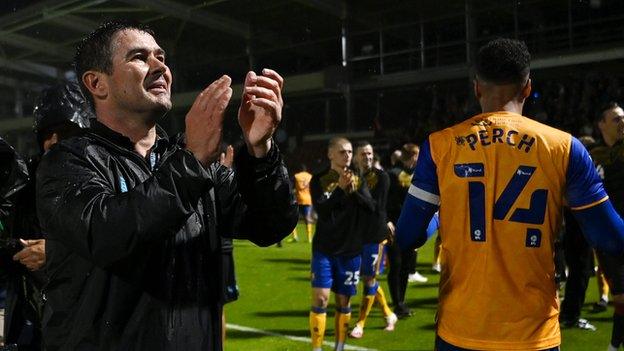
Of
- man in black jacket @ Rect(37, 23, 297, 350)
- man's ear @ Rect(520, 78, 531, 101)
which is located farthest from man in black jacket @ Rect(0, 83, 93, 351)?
man's ear @ Rect(520, 78, 531, 101)

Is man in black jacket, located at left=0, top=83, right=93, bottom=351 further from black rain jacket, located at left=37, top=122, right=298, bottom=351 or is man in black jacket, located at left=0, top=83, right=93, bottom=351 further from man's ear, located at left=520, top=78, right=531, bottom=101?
man's ear, located at left=520, top=78, right=531, bottom=101

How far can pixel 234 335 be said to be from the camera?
20.8 ft

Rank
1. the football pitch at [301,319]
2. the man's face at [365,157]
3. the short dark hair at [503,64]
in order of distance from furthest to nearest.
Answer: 1. the man's face at [365,157]
2. the football pitch at [301,319]
3. the short dark hair at [503,64]

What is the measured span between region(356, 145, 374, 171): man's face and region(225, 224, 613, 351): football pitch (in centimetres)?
161

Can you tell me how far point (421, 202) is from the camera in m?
2.55

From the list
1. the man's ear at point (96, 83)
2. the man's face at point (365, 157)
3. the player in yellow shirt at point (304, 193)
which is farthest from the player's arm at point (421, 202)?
the player in yellow shirt at point (304, 193)

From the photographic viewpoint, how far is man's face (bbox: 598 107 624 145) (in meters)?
4.85

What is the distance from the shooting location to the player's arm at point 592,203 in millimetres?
2398

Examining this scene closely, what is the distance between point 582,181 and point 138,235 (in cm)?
171

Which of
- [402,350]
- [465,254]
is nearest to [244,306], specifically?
[402,350]

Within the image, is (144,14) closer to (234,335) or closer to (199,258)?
(234,335)

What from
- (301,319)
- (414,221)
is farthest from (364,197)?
(414,221)

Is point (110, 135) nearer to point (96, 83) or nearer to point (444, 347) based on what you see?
point (96, 83)

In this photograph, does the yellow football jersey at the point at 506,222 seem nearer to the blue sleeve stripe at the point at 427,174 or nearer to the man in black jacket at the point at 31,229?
the blue sleeve stripe at the point at 427,174
